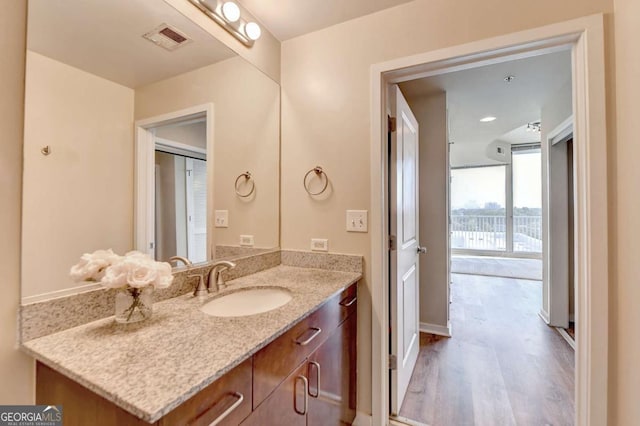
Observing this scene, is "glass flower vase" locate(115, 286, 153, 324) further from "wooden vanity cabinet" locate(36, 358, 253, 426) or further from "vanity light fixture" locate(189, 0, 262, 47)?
"vanity light fixture" locate(189, 0, 262, 47)

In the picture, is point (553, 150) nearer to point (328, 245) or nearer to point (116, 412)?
point (328, 245)

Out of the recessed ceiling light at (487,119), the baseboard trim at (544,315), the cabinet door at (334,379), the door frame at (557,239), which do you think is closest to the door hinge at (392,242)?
the cabinet door at (334,379)

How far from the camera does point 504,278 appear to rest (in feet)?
15.7

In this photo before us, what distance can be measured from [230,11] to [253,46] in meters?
0.23

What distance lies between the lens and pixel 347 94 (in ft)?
5.31

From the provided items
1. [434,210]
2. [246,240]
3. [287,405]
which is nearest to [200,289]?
[246,240]

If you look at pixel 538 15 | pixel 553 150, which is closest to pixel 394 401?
pixel 538 15

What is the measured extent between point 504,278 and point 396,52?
4.71m

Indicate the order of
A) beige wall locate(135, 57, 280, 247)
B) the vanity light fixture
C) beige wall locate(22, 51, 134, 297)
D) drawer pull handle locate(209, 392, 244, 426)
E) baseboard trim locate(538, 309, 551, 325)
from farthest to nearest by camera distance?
baseboard trim locate(538, 309, 551, 325) → beige wall locate(135, 57, 280, 247) → the vanity light fixture → beige wall locate(22, 51, 134, 297) → drawer pull handle locate(209, 392, 244, 426)

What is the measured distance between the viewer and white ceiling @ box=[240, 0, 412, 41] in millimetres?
1499

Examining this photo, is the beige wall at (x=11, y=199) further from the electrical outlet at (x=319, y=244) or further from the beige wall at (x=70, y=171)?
the electrical outlet at (x=319, y=244)

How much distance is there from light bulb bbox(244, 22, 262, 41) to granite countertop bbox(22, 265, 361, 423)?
1.42 metres

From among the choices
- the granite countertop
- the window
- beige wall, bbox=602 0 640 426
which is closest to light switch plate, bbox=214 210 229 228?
the granite countertop

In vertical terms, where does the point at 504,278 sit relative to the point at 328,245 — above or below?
below
